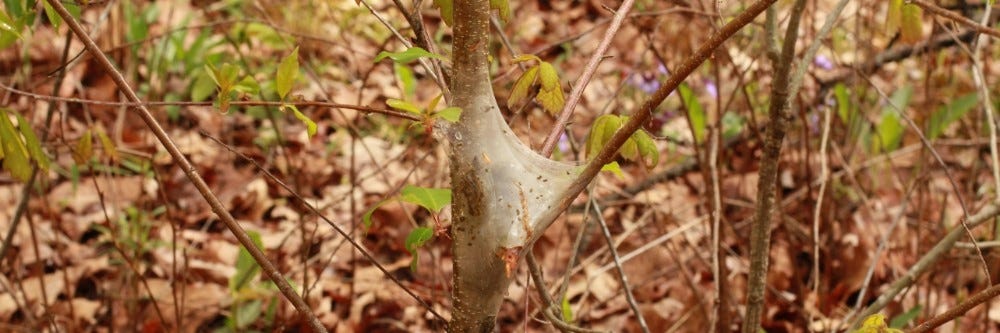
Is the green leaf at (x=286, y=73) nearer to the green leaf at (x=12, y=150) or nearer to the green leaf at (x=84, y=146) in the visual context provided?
the green leaf at (x=12, y=150)

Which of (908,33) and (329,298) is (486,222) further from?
(329,298)

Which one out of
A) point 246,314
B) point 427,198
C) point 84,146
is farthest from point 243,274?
point 427,198

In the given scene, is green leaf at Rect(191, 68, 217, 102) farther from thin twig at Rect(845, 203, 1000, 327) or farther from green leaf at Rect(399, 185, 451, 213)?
thin twig at Rect(845, 203, 1000, 327)

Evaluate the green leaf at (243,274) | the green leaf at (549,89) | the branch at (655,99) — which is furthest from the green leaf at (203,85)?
the branch at (655,99)

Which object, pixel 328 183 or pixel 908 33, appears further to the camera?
pixel 328 183

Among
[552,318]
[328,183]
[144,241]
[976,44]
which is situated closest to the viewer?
[552,318]

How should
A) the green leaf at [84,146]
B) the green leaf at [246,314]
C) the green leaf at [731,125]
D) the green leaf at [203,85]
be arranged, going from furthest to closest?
the green leaf at [731,125], the green leaf at [203,85], the green leaf at [246,314], the green leaf at [84,146]

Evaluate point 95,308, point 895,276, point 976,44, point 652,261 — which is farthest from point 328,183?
point 976,44

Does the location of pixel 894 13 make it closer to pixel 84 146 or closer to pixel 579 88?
pixel 579 88
